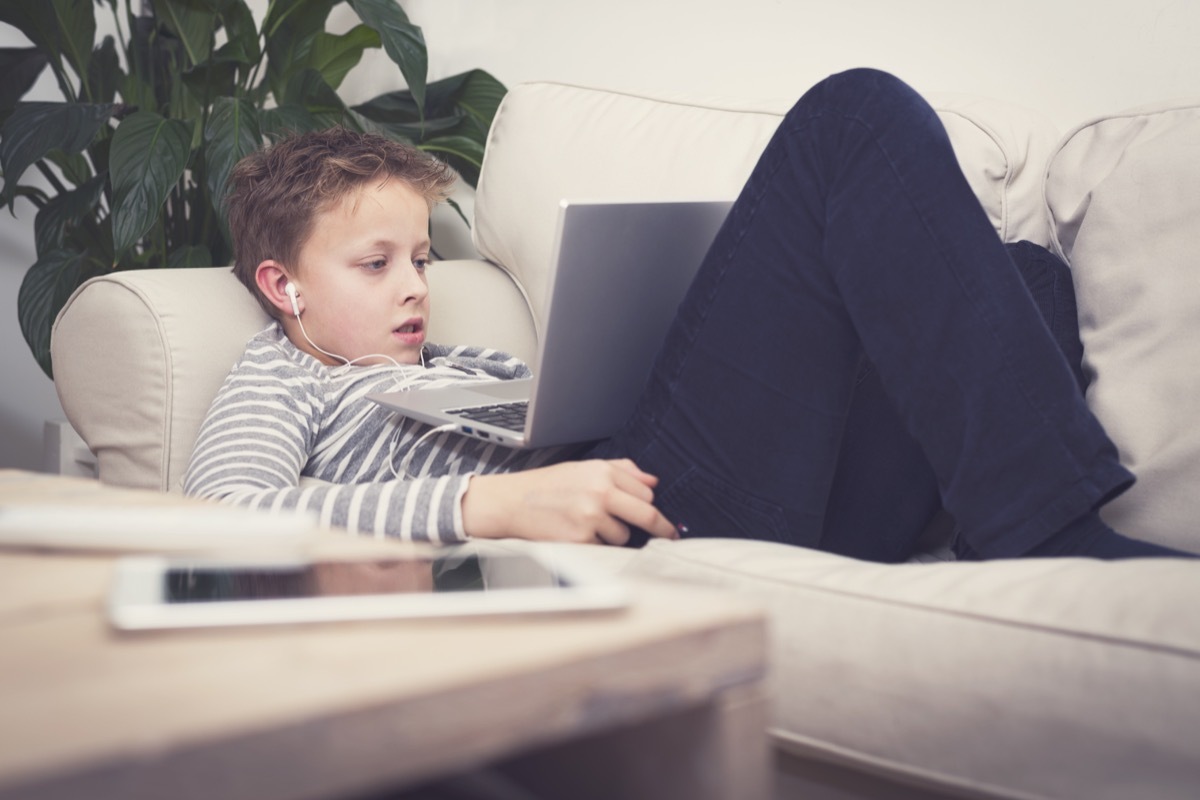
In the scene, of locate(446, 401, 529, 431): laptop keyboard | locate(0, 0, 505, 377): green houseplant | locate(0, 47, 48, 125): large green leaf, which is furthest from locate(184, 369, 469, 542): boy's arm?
locate(0, 47, 48, 125): large green leaf

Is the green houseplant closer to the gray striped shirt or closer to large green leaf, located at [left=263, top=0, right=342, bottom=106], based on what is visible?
large green leaf, located at [left=263, top=0, right=342, bottom=106]

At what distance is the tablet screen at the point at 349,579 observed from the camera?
45cm

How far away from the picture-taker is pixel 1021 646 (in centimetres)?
72

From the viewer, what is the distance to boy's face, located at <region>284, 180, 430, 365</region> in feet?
4.48

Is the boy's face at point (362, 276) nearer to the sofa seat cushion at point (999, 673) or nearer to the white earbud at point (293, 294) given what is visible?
the white earbud at point (293, 294)

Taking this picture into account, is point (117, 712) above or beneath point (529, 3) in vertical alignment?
beneath

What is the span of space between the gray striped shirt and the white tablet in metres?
0.48

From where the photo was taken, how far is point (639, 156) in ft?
5.29

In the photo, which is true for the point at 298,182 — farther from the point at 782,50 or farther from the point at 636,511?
the point at 782,50

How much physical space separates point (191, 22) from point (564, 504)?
148cm

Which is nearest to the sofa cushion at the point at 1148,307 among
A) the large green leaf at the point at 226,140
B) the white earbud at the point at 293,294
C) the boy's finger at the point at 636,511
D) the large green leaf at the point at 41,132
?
the boy's finger at the point at 636,511

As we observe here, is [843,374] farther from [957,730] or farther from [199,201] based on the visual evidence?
[199,201]

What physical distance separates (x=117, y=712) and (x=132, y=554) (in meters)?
0.20

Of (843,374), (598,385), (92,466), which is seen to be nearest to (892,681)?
(843,374)
